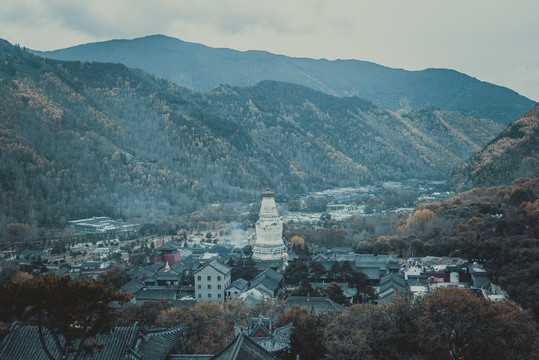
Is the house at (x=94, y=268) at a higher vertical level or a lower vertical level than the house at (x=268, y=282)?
Result: lower

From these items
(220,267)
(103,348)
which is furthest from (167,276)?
(103,348)

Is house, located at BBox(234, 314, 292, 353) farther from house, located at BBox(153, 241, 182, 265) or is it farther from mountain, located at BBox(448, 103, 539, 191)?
mountain, located at BBox(448, 103, 539, 191)

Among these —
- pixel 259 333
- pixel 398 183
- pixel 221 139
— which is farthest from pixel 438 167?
pixel 259 333

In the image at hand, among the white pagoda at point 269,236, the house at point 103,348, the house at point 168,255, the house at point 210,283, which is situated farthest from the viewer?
the house at point 168,255

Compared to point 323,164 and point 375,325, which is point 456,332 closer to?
point 375,325

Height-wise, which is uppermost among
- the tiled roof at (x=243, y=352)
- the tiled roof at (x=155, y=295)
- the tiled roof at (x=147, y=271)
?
the tiled roof at (x=243, y=352)

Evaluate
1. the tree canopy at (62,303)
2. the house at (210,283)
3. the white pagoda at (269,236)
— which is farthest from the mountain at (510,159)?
the tree canopy at (62,303)

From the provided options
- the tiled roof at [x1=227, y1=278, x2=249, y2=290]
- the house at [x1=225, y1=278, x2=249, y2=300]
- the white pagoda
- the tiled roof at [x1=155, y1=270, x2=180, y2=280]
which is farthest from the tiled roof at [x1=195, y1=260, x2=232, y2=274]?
the white pagoda

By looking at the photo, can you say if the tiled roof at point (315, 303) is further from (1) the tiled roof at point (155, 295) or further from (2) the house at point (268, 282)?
(1) the tiled roof at point (155, 295)
